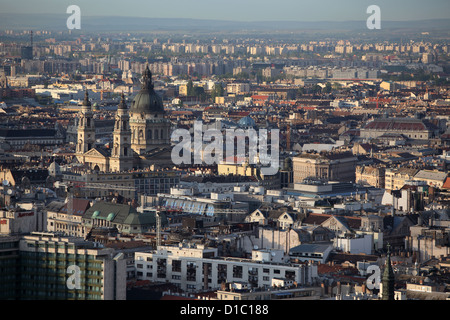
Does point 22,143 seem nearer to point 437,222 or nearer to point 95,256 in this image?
point 437,222

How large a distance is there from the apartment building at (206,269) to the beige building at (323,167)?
3037 centimetres

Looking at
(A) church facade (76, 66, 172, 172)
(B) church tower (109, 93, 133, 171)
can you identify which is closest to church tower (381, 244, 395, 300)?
(A) church facade (76, 66, 172, 172)

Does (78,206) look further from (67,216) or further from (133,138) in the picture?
(133,138)

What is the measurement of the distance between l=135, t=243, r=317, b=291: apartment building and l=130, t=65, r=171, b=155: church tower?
2965 cm

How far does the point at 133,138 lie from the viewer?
70.2 metres

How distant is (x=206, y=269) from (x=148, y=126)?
32.1 meters

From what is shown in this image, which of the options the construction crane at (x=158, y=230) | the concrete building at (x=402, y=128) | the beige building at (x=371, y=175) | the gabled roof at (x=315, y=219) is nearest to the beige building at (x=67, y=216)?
the construction crane at (x=158, y=230)

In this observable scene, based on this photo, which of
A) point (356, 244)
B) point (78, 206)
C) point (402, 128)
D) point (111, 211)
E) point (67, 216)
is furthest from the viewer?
point (402, 128)

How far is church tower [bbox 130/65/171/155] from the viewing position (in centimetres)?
7000

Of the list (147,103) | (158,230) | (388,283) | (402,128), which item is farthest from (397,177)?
(388,283)

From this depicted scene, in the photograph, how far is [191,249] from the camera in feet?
131

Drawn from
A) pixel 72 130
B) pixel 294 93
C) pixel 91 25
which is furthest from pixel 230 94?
pixel 72 130

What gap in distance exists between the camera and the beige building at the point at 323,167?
70.9 m

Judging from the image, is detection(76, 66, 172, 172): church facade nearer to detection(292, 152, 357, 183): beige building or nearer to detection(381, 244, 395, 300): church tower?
detection(292, 152, 357, 183): beige building
